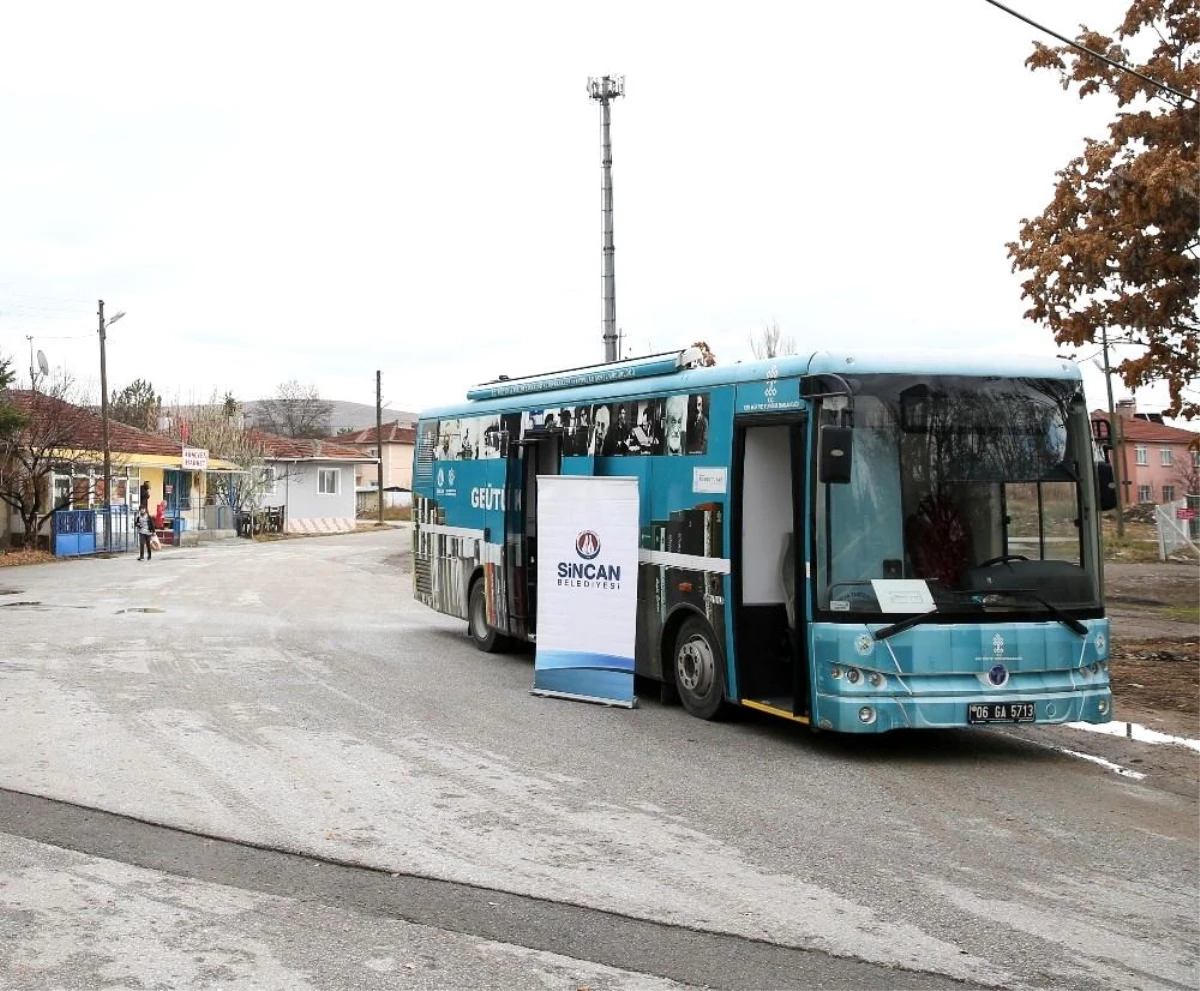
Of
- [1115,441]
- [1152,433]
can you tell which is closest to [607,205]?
[1115,441]

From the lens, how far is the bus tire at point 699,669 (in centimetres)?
1027

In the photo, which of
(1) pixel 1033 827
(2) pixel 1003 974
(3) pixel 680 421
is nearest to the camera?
(2) pixel 1003 974

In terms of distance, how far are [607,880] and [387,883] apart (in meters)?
1.01

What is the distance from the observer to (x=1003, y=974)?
4.88 m

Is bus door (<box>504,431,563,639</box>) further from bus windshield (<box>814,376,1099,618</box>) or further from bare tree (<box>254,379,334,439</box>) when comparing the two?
bare tree (<box>254,379,334,439</box>)

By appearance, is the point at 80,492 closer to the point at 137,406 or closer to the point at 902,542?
the point at 902,542

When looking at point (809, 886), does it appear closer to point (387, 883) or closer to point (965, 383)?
point (387, 883)

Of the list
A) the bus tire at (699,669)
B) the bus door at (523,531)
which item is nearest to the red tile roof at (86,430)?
the bus door at (523,531)

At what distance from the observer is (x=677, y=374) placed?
11117mm

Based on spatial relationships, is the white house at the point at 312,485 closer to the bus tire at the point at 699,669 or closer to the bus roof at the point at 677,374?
the bus roof at the point at 677,374

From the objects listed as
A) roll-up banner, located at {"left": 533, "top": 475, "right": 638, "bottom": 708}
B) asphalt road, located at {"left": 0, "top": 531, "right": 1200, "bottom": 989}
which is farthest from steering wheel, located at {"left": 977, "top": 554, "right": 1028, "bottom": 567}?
roll-up banner, located at {"left": 533, "top": 475, "right": 638, "bottom": 708}

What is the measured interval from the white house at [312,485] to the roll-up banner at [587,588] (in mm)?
54090

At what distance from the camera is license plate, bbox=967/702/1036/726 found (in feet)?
28.5

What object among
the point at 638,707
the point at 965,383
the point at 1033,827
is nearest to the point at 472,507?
the point at 638,707
